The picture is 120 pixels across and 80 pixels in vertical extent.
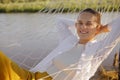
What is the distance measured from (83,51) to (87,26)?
14cm

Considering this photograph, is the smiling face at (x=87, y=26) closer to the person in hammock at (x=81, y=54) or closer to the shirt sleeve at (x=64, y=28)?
the person in hammock at (x=81, y=54)

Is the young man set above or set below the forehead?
below

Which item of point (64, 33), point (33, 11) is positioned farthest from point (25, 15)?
point (64, 33)

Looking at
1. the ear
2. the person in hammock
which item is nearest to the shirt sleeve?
the person in hammock

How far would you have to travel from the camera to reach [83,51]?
6.30 ft

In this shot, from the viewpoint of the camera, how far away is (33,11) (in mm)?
10789

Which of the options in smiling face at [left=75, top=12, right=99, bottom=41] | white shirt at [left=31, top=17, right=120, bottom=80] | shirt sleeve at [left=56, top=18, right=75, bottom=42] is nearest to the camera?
white shirt at [left=31, top=17, right=120, bottom=80]

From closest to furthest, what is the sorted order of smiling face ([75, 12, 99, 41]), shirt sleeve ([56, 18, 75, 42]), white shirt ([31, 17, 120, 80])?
→ white shirt ([31, 17, 120, 80]) < smiling face ([75, 12, 99, 41]) < shirt sleeve ([56, 18, 75, 42])

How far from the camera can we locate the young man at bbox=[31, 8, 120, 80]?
1.87 metres

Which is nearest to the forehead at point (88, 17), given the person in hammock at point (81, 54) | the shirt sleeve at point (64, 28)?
the person in hammock at point (81, 54)

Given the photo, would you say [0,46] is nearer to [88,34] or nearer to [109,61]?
[109,61]

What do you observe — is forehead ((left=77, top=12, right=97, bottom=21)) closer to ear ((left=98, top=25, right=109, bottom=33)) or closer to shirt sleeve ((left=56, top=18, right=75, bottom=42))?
ear ((left=98, top=25, right=109, bottom=33))

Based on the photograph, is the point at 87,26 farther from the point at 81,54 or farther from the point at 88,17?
the point at 81,54

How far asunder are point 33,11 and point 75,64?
29.5 feet
